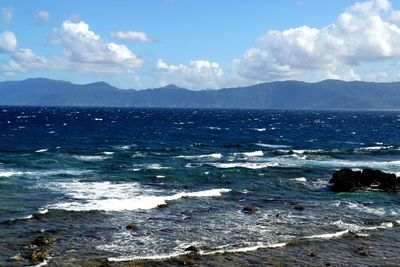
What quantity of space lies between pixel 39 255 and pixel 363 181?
3894 cm

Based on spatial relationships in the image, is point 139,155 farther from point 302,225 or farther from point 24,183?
point 302,225

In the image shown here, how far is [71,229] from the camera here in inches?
1433

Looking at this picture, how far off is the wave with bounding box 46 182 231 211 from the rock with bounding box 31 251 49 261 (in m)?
11.6

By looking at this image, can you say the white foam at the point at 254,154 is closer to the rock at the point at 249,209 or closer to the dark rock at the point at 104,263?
the rock at the point at 249,209

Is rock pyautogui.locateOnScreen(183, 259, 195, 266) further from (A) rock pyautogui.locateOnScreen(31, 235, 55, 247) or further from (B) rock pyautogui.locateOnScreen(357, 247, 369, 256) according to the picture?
(B) rock pyautogui.locateOnScreen(357, 247, 369, 256)

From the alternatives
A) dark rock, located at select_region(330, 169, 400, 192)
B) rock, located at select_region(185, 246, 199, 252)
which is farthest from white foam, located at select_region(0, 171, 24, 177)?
dark rock, located at select_region(330, 169, 400, 192)

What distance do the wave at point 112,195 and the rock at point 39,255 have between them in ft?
38.1

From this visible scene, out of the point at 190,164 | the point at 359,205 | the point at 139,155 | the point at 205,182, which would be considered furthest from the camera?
the point at 139,155

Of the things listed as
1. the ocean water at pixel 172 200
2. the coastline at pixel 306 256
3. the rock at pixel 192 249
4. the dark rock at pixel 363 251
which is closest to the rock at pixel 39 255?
the ocean water at pixel 172 200

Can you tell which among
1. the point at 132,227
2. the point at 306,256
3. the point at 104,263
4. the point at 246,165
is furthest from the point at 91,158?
the point at 306,256

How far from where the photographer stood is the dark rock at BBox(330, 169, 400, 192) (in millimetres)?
54750

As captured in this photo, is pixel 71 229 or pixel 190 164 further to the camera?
pixel 190 164

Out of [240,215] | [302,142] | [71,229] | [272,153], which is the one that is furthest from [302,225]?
[302,142]

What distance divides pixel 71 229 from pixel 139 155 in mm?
44288
